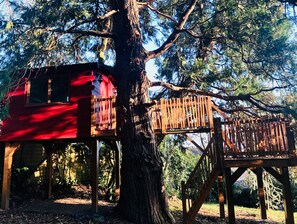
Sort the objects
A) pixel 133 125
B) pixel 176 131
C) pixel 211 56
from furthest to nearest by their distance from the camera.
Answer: pixel 211 56 < pixel 176 131 < pixel 133 125

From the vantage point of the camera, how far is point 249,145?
28.8 ft

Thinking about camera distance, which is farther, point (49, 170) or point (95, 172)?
point (49, 170)

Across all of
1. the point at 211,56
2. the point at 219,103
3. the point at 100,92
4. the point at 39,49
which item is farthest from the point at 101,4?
the point at 219,103

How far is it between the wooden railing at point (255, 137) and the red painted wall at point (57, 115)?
4.58m

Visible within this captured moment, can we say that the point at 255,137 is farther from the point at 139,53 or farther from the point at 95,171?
the point at 95,171

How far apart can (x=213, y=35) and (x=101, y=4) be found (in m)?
4.29

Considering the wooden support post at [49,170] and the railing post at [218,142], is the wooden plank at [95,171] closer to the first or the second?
the wooden support post at [49,170]

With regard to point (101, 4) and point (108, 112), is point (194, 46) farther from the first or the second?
point (108, 112)

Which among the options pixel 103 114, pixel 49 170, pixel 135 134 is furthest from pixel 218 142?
pixel 49 170

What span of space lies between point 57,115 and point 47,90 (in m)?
1.08

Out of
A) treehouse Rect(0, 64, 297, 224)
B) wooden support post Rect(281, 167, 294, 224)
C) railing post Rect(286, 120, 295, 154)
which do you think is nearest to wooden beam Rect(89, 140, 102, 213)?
treehouse Rect(0, 64, 297, 224)

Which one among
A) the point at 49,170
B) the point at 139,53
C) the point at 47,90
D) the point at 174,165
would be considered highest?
the point at 139,53

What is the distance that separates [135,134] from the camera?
8.94 metres

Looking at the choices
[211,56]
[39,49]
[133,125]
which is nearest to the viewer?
[39,49]
